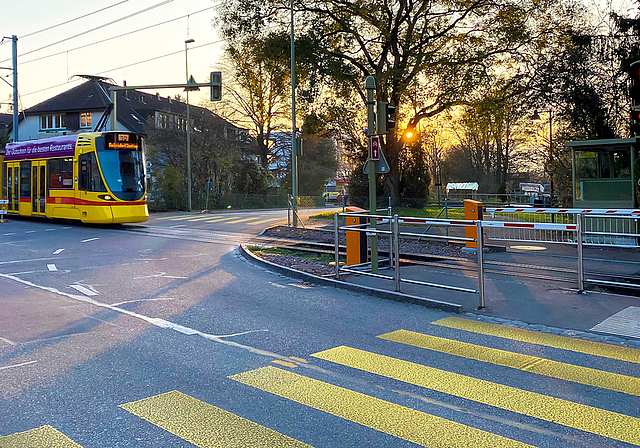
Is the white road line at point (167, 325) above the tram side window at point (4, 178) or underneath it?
underneath

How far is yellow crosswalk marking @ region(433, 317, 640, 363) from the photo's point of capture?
6309 millimetres

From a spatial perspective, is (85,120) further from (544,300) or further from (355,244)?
(544,300)

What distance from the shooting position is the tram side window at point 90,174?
22.6 m

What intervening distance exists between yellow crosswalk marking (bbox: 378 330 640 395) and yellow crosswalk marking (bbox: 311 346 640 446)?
642 mm

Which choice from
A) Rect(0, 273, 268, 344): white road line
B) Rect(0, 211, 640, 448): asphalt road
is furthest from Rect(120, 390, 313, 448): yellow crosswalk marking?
Rect(0, 273, 268, 344): white road line

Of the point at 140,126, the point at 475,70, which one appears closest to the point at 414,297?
the point at 475,70

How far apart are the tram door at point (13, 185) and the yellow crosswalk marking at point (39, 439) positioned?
25.8m

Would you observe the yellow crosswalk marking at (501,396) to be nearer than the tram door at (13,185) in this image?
Yes

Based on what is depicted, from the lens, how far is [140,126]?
58.2 m

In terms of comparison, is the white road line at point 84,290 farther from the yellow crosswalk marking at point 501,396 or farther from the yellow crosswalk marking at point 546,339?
the yellow crosswalk marking at point 546,339

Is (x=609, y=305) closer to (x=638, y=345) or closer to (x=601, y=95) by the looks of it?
(x=638, y=345)

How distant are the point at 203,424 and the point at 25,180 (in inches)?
1007

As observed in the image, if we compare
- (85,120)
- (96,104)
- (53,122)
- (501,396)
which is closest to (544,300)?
(501,396)

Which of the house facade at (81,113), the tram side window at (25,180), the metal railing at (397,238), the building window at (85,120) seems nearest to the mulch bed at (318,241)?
the metal railing at (397,238)
